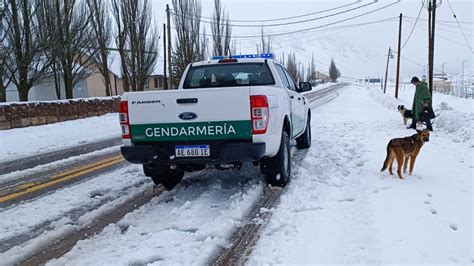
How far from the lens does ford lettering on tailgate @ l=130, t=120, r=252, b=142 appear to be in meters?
4.92

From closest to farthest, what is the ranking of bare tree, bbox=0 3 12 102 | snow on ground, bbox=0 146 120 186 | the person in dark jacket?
snow on ground, bbox=0 146 120 186 < the person in dark jacket < bare tree, bbox=0 3 12 102

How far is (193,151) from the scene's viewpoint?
199 inches

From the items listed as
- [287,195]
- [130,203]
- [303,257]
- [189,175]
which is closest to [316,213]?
[287,195]

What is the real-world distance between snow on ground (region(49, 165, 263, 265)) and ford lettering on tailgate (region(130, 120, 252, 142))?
847 mm

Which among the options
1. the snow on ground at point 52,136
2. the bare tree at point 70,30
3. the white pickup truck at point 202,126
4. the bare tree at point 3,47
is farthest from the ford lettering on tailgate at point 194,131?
the bare tree at point 70,30

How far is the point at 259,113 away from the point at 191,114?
2.67ft

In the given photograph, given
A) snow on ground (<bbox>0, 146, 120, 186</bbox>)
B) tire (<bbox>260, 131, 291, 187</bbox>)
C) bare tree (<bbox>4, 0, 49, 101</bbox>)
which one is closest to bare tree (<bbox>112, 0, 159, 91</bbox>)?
bare tree (<bbox>4, 0, 49, 101</bbox>)

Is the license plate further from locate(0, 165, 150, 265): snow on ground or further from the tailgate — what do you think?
locate(0, 165, 150, 265): snow on ground

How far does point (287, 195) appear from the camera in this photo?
5.40m

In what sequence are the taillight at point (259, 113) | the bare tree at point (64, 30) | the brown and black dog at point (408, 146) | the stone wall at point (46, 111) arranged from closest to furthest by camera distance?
the taillight at point (259, 113) → the brown and black dog at point (408, 146) → the stone wall at point (46, 111) → the bare tree at point (64, 30)

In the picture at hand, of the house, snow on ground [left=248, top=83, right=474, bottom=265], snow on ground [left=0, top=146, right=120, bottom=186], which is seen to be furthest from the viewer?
the house

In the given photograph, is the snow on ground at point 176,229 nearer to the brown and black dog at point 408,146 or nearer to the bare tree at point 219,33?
the brown and black dog at point 408,146

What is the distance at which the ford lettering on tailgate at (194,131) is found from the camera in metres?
4.92

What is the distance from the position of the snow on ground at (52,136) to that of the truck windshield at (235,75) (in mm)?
5307
